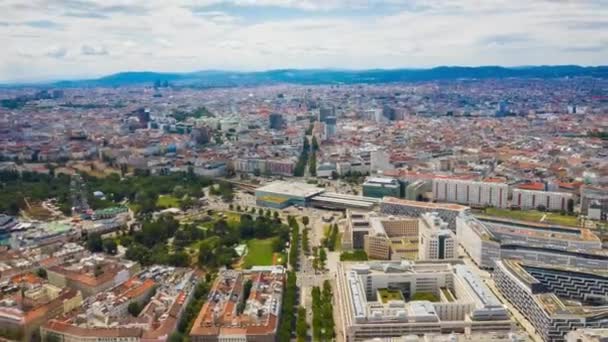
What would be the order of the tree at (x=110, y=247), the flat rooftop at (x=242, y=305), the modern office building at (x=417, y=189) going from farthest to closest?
the modern office building at (x=417, y=189)
the tree at (x=110, y=247)
the flat rooftop at (x=242, y=305)

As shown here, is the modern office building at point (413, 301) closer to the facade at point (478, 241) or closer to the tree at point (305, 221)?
the facade at point (478, 241)

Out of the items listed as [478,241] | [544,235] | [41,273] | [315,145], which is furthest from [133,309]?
[315,145]

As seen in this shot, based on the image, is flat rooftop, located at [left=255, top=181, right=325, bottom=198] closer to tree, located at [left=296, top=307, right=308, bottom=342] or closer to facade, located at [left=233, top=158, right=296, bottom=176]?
facade, located at [left=233, top=158, right=296, bottom=176]

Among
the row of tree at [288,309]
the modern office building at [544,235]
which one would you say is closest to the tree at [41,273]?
the row of tree at [288,309]

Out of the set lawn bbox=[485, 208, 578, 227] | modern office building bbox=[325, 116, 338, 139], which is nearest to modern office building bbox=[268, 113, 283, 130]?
modern office building bbox=[325, 116, 338, 139]

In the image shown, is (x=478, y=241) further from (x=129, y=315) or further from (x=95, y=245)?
(x=95, y=245)

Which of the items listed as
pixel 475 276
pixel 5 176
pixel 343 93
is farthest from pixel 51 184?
pixel 343 93
